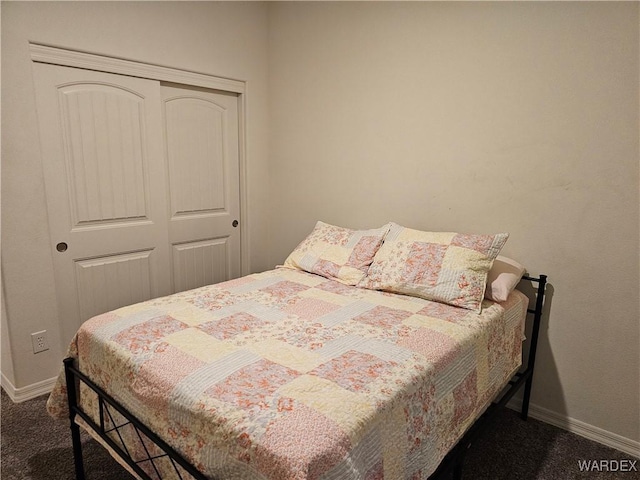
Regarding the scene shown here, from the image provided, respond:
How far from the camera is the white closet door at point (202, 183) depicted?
110 inches

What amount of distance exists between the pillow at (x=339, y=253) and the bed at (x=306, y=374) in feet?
Result: 0.21

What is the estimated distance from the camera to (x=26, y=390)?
2.31 metres

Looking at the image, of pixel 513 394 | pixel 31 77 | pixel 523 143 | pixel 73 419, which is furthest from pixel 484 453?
Answer: pixel 31 77

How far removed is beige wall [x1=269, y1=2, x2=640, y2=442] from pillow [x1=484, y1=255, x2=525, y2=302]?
5.9 inches

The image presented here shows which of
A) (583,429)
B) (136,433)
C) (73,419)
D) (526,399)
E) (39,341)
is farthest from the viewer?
(39,341)

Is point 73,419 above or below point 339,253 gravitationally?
below

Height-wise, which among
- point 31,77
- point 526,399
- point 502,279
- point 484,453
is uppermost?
point 31,77

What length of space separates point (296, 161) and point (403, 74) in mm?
1042

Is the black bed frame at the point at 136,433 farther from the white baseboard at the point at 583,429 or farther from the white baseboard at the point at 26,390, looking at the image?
the white baseboard at the point at 26,390

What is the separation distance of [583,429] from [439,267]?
115 cm

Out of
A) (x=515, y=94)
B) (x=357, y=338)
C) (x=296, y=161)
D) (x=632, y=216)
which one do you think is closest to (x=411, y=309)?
(x=357, y=338)

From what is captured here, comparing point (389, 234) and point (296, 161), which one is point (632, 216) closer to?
point (389, 234)

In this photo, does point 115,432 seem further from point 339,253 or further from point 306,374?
point 339,253

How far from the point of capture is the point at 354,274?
2277 mm
